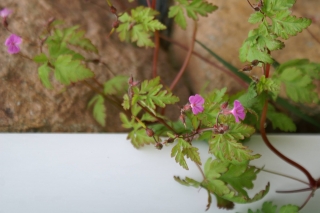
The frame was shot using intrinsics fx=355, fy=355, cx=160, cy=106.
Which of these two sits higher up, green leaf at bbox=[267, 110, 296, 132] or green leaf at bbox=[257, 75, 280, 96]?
green leaf at bbox=[257, 75, 280, 96]

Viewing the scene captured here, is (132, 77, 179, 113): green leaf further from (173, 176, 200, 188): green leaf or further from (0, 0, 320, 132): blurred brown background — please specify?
(0, 0, 320, 132): blurred brown background

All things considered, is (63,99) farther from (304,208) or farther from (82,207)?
(304,208)

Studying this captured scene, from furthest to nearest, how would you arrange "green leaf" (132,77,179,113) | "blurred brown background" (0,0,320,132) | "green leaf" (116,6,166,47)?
1. "blurred brown background" (0,0,320,132)
2. "green leaf" (116,6,166,47)
3. "green leaf" (132,77,179,113)

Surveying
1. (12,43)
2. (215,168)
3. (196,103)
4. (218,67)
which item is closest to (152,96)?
(196,103)

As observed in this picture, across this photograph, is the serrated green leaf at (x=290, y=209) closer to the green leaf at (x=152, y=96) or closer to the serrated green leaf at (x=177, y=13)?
the green leaf at (x=152, y=96)

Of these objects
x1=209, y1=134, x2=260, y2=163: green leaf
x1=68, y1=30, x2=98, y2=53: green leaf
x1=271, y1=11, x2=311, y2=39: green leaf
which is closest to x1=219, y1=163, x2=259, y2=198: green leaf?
x1=209, y1=134, x2=260, y2=163: green leaf

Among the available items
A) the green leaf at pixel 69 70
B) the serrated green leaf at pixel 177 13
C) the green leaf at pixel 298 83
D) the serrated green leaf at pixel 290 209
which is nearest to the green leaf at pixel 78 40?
the green leaf at pixel 69 70

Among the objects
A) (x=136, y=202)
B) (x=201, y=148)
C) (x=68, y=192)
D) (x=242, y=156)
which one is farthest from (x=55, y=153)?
(x=242, y=156)
